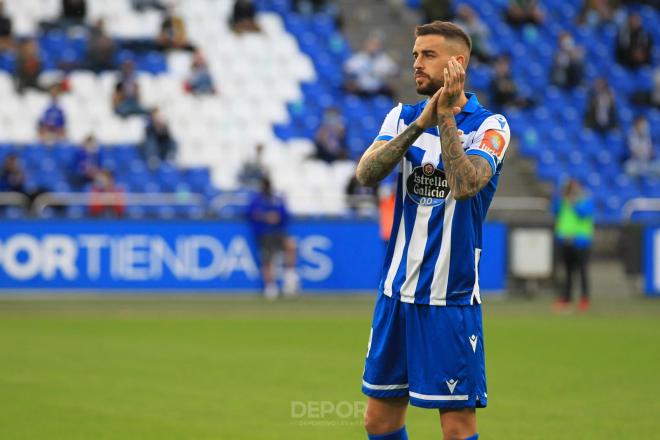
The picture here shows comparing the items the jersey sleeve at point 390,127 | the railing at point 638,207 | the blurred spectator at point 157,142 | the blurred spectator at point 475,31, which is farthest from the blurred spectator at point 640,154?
the jersey sleeve at point 390,127

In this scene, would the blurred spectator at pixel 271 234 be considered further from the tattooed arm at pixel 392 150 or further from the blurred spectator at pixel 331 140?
the tattooed arm at pixel 392 150

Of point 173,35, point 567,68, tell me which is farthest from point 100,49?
point 567,68

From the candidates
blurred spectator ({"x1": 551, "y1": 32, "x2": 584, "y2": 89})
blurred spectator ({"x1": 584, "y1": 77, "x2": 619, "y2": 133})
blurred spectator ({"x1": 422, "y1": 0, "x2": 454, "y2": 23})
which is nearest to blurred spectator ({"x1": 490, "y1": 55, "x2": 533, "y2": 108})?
blurred spectator ({"x1": 422, "y1": 0, "x2": 454, "y2": 23})

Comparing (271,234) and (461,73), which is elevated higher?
(461,73)

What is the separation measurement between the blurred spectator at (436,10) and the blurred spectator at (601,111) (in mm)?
4095

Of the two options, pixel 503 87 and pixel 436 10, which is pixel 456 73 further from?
→ pixel 436 10

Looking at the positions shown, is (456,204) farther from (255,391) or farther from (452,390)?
(255,391)

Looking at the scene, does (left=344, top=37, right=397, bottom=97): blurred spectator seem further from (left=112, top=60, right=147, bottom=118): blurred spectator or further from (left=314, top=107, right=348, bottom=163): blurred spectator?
(left=112, top=60, right=147, bottom=118): blurred spectator

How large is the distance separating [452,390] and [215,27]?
22.8m

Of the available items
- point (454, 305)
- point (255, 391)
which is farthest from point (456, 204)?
point (255, 391)

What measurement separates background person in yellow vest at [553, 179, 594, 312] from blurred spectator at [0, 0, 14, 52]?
41.0 feet

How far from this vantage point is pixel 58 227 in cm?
2086

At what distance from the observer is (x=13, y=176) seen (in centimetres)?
2150

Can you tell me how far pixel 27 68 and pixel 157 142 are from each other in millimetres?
3140
